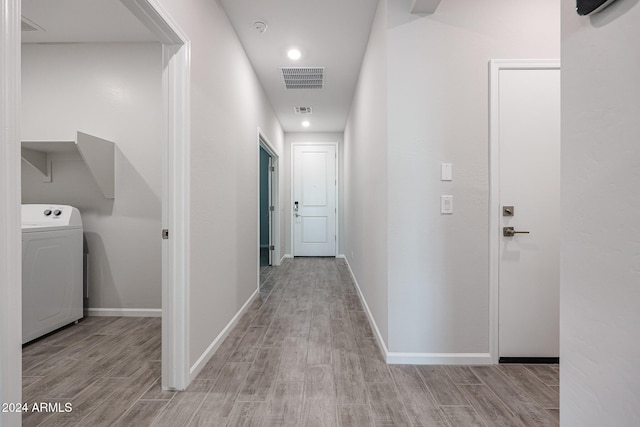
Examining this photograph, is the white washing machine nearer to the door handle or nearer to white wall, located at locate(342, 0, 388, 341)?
white wall, located at locate(342, 0, 388, 341)

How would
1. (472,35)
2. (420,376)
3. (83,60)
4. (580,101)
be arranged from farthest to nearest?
(83,60) < (472,35) < (420,376) < (580,101)

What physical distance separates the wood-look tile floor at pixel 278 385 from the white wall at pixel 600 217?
92cm

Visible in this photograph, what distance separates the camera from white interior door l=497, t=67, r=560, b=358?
197cm

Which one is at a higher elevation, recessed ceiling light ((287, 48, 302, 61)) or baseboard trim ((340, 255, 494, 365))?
recessed ceiling light ((287, 48, 302, 61))

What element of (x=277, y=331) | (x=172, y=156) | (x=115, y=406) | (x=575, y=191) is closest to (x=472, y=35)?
(x=575, y=191)

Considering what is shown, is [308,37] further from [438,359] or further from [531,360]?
[531,360]

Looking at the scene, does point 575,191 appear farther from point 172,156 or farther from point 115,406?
point 115,406

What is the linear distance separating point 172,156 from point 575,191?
1753 millimetres

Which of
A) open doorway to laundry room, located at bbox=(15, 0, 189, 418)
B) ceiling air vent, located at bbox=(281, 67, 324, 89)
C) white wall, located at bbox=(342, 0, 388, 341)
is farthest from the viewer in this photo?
ceiling air vent, located at bbox=(281, 67, 324, 89)

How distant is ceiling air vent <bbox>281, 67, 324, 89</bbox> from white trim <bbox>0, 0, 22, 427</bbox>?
2.91 metres

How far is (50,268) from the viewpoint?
2.46 meters

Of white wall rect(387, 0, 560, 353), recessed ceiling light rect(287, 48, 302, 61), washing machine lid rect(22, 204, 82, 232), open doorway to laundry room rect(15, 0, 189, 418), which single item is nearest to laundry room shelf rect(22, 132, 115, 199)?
open doorway to laundry room rect(15, 0, 189, 418)

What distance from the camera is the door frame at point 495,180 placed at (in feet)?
6.44

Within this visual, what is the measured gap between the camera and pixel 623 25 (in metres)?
0.63
